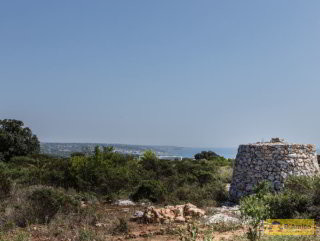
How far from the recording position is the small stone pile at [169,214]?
9.89 meters

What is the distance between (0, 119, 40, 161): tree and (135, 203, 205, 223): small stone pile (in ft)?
83.5

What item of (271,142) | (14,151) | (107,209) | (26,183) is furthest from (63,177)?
(14,151)

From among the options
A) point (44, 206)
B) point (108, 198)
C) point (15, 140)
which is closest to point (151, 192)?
point (108, 198)

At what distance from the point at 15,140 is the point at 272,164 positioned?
26.2 meters

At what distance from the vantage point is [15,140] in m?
33.7

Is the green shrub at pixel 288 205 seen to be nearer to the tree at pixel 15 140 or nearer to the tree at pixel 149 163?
the tree at pixel 149 163

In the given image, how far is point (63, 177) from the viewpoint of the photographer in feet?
51.6

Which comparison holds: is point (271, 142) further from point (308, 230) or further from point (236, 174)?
point (308, 230)

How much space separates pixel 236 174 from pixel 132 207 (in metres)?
4.53

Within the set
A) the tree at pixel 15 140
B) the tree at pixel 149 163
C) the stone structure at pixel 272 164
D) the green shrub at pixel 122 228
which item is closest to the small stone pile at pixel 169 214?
the green shrub at pixel 122 228

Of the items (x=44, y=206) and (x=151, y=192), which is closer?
(x=44, y=206)

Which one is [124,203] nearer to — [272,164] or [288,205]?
[272,164]

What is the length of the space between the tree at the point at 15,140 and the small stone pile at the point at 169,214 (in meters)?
25.4

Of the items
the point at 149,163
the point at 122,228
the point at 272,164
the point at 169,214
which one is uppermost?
the point at 272,164
